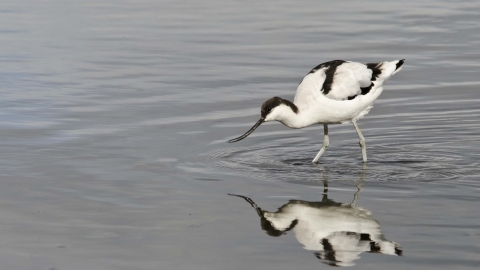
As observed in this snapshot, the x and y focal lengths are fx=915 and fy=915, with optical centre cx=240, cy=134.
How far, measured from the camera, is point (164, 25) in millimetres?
17812

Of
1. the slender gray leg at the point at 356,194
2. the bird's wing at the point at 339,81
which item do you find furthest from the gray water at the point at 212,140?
the bird's wing at the point at 339,81

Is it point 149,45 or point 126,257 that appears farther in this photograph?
point 149,45

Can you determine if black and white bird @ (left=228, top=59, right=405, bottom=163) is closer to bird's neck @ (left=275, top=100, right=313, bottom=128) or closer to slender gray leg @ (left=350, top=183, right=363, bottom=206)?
A: bird's neck @ (left=275, top=100, right=313, bottom=128)

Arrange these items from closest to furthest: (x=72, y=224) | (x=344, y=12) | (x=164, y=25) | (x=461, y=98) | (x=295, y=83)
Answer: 1. (x=72, y=224)
2. (x=461, y=98)
3. (x=295, y=83)
4. (x=164, y=25)
5. (x=344, y=12)

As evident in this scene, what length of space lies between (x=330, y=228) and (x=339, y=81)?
270 cm

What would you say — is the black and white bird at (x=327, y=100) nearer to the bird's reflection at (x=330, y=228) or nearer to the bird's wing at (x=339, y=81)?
the bird's wing at (x=339, y=81)

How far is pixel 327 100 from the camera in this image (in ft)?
30.2

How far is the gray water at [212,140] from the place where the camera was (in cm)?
667

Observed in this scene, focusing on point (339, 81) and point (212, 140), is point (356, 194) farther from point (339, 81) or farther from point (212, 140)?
point (212, 140)

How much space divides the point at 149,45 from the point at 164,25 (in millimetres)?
1979

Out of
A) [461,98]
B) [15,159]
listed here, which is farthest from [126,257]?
[461,98]

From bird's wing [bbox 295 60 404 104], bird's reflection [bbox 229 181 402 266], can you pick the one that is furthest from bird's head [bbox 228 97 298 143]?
bird's reflection [bbox 229 181 402 266]

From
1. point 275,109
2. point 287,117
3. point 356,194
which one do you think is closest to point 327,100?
point 287,117

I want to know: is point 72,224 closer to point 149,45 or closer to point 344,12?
point 149,45
